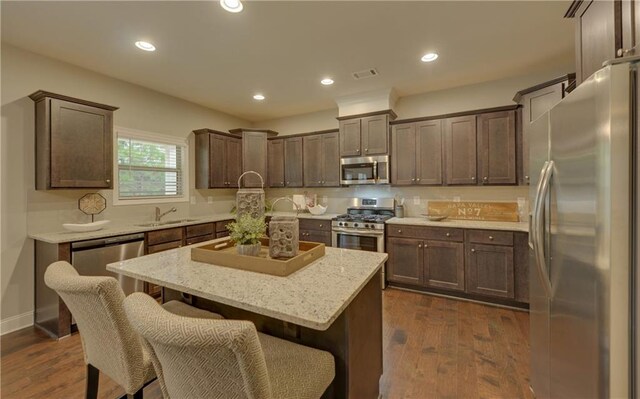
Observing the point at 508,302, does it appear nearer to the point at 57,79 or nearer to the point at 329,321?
the point at 329,321

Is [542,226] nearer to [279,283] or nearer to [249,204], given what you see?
[279,283]

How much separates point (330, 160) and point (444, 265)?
236 centimetres

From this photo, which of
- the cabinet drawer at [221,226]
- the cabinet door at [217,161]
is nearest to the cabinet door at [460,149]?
the cabinet drawer at [221,226]

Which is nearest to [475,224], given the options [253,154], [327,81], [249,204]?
[327,81]

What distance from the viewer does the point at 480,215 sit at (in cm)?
373

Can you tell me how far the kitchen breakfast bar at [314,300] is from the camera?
3.42 feet

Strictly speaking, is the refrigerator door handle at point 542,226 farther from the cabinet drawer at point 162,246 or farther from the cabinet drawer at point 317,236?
the cabinet drawer at point 162,246

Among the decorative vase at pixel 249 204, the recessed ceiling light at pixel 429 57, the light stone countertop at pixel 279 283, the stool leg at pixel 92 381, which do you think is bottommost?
the stool leg at pixel 92 381

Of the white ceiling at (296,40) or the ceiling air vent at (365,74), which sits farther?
the ceiling air vent at (365,74)

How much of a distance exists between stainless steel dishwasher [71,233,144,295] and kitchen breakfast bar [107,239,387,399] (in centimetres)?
152

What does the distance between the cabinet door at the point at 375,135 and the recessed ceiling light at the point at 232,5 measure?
7.81 feet

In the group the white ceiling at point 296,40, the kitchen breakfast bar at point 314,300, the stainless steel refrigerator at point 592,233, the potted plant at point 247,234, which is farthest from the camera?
the white ceiling at point 296,40

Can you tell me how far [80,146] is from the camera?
2.93 m

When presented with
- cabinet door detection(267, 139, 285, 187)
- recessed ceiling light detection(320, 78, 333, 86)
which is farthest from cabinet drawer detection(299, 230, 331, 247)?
recessed ceiling light detection(320, 78, 333, 86)
